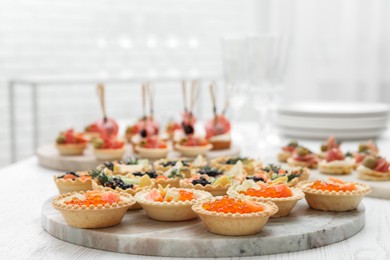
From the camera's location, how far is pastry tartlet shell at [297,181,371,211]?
1.58 m

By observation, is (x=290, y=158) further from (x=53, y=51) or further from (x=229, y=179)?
(x=53, y=51)

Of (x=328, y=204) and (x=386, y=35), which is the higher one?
(x=386, y=35)

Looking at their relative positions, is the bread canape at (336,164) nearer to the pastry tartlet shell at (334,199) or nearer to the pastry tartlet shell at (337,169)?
the pastry tartlet shell at (337,169)

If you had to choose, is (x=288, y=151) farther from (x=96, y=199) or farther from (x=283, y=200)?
(x=96, y=199)

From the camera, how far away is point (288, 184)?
67.9 inches

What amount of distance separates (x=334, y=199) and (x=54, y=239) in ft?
2.00

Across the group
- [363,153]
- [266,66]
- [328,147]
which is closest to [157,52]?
[266,66]

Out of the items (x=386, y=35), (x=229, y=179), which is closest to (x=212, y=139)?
(x=229, y=179)

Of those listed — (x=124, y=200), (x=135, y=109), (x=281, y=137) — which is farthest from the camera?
(x=135, y=109)

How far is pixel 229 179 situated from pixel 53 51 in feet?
11.1

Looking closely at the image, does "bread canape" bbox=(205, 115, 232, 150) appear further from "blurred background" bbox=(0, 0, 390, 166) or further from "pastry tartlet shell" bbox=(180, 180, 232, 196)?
"blurred background" bbox=(0, 0, 390, 166)

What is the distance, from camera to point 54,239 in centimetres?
146

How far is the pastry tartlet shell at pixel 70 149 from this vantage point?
2494 mm

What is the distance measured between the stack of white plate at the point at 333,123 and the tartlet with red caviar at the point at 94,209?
1.57 m
